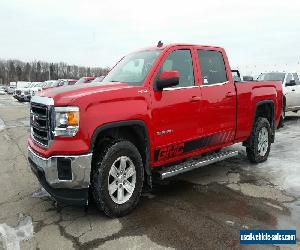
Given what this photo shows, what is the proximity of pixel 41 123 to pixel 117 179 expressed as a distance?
3.77 feet

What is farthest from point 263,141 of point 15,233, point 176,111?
point 15,233

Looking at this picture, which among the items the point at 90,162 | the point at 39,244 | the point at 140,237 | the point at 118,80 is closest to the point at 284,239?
the point at 140,237

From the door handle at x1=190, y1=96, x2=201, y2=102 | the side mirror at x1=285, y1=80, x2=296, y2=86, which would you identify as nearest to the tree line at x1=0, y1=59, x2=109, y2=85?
the side mirror at x1=285, y1=80, x2=296, y2=86

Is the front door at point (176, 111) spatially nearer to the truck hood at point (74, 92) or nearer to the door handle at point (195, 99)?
the door handle at point (195, 99)

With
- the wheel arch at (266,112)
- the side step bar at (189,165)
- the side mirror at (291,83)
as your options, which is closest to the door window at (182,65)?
the side step bar at (189,165)

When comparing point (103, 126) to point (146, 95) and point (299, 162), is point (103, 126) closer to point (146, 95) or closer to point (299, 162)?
point (146, 95)

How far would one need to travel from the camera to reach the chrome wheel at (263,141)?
7.25m

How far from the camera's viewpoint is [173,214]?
463 centimetres

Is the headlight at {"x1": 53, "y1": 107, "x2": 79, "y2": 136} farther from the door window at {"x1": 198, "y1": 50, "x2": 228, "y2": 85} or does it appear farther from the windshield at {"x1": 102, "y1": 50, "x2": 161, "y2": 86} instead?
the door window at {"x1": 198, "y1": 50, "x2": 228, "y2": 85}

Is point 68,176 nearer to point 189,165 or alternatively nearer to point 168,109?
point 168,109

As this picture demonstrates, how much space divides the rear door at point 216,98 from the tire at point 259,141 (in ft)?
2.63

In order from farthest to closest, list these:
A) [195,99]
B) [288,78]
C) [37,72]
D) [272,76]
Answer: [37,72], [272,76], [288,78], [195,99]

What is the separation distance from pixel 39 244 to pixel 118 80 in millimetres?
2588

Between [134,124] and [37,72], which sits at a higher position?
[134,124]
